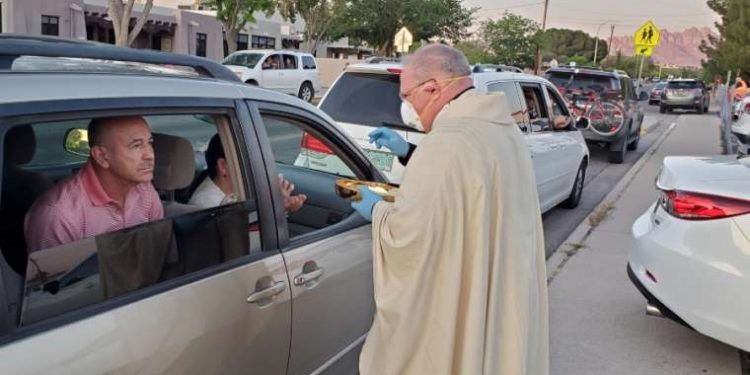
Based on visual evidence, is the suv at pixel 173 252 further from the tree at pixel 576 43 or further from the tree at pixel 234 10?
the tree at pixel 576 43

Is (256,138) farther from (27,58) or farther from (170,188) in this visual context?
(27,58)

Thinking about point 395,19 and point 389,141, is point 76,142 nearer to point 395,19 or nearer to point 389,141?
point 389,141

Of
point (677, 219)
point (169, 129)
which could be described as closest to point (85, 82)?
point (169, 129)

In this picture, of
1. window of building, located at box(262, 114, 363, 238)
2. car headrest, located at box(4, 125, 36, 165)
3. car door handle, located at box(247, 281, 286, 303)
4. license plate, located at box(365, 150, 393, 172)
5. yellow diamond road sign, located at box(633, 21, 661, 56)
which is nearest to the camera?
car headrest, located at box(4, 125, 36, 165)

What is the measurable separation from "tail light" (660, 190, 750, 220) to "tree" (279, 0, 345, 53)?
114 ft

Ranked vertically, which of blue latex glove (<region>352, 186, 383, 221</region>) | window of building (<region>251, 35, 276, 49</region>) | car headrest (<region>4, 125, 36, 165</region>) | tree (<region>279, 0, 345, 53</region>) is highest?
tree (<region>279, 0, 345, 53</region>)

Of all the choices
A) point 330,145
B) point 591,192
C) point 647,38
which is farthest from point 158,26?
point 330,145

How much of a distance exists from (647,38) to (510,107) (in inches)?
660

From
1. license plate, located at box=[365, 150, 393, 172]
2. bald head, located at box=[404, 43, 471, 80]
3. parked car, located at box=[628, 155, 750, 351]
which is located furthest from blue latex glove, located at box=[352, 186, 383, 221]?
license plate, located at box=[365, 150, 393, 172]

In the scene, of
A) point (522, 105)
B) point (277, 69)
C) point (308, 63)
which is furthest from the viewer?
point (308, 63)

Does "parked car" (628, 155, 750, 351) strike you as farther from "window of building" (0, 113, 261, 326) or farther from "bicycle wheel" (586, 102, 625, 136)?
"bicycle wheel" (586, 102, 625, 136)

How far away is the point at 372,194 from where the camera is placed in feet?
7.84

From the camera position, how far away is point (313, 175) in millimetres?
3668

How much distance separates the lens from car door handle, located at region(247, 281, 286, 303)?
88.5 inches
